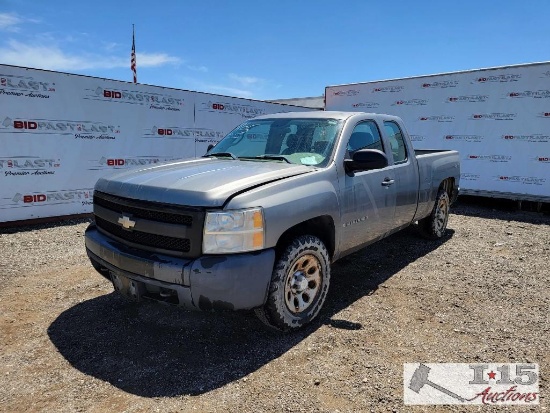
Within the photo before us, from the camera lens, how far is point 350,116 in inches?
165

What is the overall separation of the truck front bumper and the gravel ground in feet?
1.64

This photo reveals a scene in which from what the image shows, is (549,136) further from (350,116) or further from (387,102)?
(350,116)

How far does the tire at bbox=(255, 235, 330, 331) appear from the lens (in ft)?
10.1

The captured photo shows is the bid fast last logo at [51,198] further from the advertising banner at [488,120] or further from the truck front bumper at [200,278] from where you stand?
the advertising banner at [488,120]

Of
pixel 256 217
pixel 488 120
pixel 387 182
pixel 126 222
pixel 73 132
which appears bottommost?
pixel 126 222

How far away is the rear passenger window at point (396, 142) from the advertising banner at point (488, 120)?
19.5 feet

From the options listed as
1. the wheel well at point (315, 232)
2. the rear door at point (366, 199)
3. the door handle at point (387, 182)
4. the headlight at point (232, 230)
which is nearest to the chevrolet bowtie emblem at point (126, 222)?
the headlight at point (232, 230)

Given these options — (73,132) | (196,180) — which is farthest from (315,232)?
(73,132)

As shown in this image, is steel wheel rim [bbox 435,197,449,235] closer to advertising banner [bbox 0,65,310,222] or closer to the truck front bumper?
the truck front bumper

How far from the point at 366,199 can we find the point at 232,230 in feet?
5.75

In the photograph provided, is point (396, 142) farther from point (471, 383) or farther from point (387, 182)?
point (471, 383)

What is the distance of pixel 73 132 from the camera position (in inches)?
315

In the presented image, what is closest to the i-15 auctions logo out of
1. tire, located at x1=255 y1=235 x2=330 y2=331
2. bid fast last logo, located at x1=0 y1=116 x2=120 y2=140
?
tire, located at x1=255 y1=235 x2=330 y2=331

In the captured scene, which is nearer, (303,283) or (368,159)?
(303,283)
